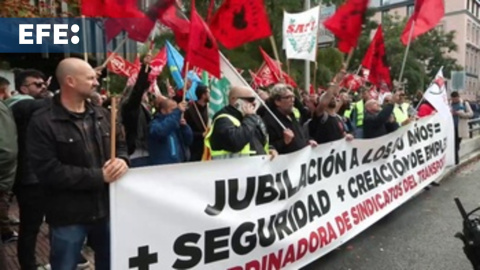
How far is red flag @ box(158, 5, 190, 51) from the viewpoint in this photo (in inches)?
186

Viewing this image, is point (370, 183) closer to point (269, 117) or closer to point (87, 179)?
point (269, 117)

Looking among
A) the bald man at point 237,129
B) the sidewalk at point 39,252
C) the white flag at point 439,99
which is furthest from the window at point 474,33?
the sidewalk at point 39,252

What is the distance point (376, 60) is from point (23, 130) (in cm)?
525

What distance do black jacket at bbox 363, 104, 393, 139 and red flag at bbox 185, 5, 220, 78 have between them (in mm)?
3220

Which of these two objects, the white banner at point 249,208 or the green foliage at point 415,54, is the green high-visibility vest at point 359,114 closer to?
the white banner at point 249,208

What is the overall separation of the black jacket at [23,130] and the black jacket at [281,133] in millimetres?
2102

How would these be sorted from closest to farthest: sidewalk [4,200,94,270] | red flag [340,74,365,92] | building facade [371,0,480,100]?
sidewalk [4,200,94,270]
red flag [340,74,365,92]
building facade [371,0,480,100]

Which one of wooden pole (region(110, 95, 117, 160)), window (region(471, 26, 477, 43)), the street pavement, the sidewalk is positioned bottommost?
the street pavement

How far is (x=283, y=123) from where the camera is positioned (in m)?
4.91

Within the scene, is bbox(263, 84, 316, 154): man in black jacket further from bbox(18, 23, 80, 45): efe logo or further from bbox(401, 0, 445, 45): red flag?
bbox(18, 23, 80, 45): efe logo

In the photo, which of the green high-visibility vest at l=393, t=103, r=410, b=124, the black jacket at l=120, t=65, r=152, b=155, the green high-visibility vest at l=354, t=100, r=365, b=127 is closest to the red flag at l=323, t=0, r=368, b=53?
the green high-visibility vest at l=393, t=103, r=410, b=124

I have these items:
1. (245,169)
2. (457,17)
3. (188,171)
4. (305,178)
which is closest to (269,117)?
(305,178)

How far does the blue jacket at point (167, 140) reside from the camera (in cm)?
495

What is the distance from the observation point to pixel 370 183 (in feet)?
18.5
